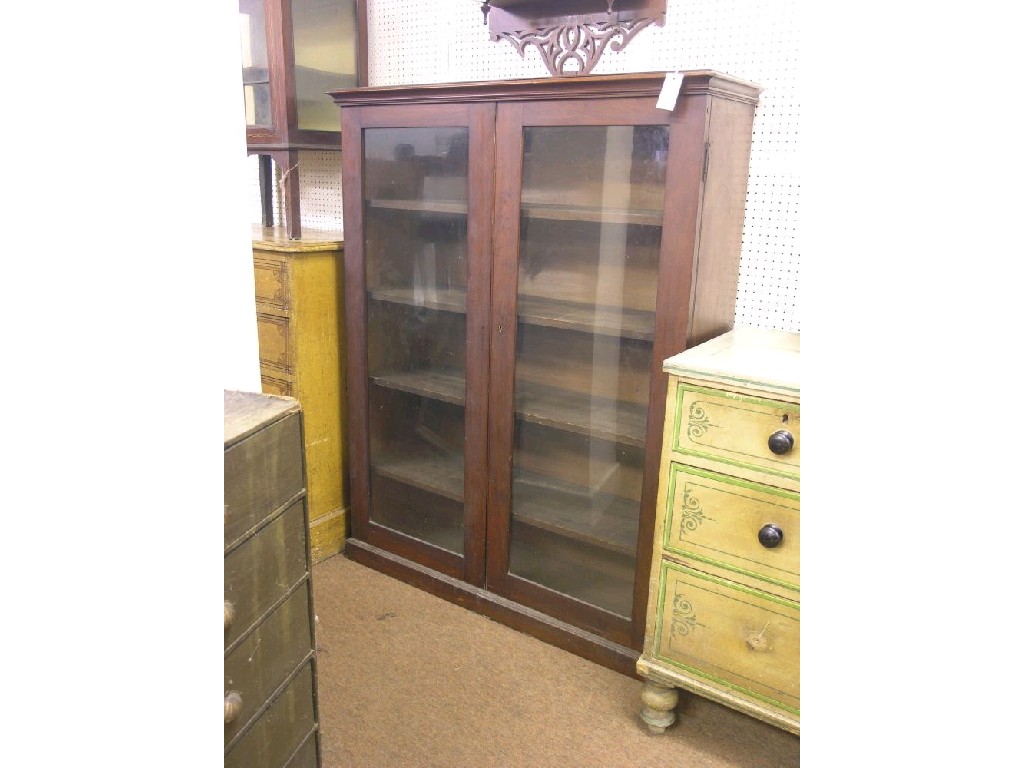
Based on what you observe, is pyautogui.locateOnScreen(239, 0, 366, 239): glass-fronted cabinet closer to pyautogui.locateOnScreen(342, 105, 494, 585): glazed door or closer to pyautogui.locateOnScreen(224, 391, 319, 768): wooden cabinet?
pyautogui.locateOnScreen(342, 105, 494, 585): glazed door

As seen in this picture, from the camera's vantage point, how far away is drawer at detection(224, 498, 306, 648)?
1072mm

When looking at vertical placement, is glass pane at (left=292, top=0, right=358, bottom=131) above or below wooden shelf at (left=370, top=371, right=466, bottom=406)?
above

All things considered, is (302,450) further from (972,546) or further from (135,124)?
(972,546)

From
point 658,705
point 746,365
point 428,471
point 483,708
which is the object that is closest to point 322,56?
point 428,471

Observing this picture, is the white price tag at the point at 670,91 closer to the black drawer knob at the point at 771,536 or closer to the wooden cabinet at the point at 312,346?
the black drawer knob at the point at 771,536

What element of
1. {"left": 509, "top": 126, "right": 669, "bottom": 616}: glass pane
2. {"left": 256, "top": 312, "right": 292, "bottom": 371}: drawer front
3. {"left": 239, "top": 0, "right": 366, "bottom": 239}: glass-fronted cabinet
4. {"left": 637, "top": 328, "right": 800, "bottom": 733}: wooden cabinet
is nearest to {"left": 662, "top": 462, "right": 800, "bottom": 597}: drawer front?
{"left": 637, "top": 328, "right": 800, "bottom": 733}: wooden cabinet

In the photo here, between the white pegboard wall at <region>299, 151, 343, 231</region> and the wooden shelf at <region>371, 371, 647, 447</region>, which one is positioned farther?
the white pegboard wall at <region>299, 151, 343, 231</region>

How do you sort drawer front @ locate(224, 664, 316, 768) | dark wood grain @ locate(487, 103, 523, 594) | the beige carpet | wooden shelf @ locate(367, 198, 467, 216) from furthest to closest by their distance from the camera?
wooden shelf @ locate(367, 198, 467, 216)
dark wood grain @ locate(487, 103, 523, 594)
the beige carpet
drawer front @ locate(224, 664, 316, 768)

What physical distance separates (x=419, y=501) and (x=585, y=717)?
0.95 metres

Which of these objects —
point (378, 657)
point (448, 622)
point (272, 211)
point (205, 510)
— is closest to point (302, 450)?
point (205, 510)

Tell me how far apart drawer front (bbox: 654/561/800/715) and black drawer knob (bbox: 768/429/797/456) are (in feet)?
1.18

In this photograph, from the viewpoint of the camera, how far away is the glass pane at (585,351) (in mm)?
2020

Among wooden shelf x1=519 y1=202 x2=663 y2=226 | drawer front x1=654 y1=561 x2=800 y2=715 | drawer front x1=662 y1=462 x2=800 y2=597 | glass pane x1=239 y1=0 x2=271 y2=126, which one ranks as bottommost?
drawer front x1=654 y1=561 x2=800 y2=715

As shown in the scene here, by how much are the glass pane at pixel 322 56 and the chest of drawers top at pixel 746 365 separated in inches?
64.6
